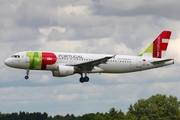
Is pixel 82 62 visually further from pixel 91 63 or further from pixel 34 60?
pixel 34 60

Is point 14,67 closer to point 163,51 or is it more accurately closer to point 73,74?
point 73,74

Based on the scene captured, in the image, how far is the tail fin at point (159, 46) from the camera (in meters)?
126

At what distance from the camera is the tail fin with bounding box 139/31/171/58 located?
12603 centimetres

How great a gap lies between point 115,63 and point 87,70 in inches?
183

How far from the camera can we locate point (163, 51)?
127562 millimetres

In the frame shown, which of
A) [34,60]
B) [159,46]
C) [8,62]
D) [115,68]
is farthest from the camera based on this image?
[159,46]

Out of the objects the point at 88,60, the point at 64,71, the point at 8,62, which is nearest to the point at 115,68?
the point at 88,60

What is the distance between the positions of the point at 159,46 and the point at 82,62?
59.0ft

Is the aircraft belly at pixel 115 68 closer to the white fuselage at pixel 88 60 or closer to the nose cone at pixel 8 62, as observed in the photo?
the white fuselage at pixel 88 60

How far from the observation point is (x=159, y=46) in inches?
5049

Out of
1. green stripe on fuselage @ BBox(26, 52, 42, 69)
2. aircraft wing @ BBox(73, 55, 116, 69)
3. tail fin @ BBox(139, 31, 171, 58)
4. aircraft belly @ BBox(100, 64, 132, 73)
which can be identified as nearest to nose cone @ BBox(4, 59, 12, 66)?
green stripe on fuselage @ BBox(26, 52, 42, 69)

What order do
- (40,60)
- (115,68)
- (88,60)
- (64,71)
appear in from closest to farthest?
(40,60), (64,71), (88,60), (115,68)

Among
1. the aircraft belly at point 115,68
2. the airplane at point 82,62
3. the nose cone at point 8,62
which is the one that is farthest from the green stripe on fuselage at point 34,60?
the aircraft belly at point 115,68

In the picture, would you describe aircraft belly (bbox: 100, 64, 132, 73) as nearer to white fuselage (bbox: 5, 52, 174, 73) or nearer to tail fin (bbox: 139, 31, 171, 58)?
white fuselage (bbox: 5, 52, 174, 73)
